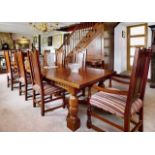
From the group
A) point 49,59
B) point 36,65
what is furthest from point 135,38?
point 36,65

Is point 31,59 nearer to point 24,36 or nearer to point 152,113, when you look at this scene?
point 152,113

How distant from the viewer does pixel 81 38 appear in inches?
226

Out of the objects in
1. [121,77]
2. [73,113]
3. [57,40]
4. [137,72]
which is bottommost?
[73,113]

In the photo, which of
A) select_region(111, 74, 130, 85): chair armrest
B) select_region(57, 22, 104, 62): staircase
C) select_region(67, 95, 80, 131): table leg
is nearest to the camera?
select_region(67, 95, 80, 131): table leg

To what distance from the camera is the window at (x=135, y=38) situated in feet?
18.4

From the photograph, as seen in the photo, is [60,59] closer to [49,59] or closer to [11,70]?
[49,59]

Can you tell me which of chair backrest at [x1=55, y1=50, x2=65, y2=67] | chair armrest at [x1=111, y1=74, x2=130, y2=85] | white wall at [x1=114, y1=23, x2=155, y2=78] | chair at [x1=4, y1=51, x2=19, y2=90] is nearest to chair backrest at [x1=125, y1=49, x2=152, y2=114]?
chair armrest at [x1=111, y1=74, x2=130, y2=85]

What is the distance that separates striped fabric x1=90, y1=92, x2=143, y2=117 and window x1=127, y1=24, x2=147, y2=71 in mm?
4337

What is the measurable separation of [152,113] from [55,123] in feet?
5.20

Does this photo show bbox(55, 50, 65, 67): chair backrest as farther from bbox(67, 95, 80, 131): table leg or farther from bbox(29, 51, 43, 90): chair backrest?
bbox(67, 95, 80, 131): table leg

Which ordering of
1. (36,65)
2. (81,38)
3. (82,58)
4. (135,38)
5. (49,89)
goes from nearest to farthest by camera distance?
(36,65) → (49,89) → (82,58) → (81,38) → (135,38)

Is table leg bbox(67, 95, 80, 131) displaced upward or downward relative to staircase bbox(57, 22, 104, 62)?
downward

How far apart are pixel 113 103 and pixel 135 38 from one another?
508cm

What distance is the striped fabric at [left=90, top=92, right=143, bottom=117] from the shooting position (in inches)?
61.2
